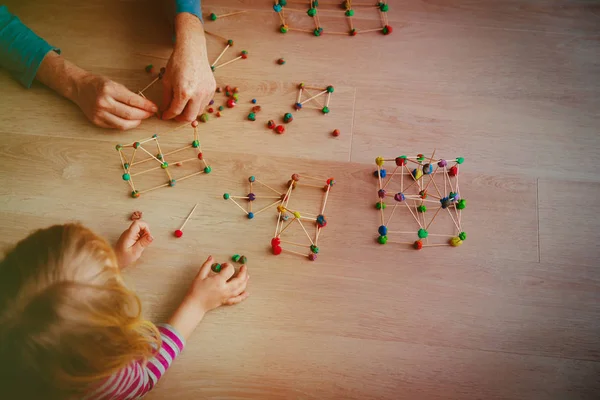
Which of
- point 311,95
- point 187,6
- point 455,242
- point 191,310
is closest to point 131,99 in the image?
point 187,6

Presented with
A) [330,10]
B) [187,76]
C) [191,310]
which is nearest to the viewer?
[191,310]

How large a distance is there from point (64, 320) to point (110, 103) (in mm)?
852

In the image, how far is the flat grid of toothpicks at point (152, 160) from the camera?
1582 millimetres

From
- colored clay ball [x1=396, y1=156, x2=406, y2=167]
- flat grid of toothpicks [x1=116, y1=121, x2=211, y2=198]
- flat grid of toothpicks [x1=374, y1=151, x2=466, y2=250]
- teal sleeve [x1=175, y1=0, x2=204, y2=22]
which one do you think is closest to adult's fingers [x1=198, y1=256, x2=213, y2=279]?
flat grid of toothpicks [x1=116, y1=121, x2=211, y2=198]

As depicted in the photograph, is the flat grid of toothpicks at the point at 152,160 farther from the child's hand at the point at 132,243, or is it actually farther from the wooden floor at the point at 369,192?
the child's hand at the point at 132,243

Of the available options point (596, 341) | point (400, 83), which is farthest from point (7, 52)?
point (596, 341)

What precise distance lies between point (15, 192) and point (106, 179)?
0.30m

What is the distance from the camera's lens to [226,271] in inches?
56.7

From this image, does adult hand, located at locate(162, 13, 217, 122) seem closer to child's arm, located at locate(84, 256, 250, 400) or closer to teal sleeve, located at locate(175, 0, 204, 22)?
teal sleeve, located at locate(175, 0, 204, 22)

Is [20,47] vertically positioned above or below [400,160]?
above

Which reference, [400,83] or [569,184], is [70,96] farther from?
[569,184]

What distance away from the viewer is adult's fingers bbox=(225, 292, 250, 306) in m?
1.42

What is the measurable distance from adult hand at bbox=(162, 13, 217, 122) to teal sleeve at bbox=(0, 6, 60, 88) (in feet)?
1.58

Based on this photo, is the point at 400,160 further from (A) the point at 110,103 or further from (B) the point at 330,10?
(A) the point at 110,103
